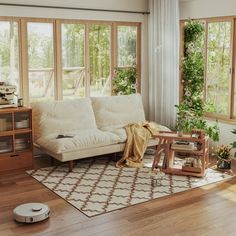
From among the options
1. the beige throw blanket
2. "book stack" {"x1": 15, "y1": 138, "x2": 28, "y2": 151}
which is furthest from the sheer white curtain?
"book stack" {"x1": 15, "y1": 138, "x2": 28, "y2": 151}

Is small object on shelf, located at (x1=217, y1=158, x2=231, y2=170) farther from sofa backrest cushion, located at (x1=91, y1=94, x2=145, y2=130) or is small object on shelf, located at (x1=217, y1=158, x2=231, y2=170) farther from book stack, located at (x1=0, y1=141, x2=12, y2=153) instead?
book stack, located at (x1=0, y1=141, x2=12, y2=153)

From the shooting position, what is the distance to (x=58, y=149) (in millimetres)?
5188

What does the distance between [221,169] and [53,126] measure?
88.9 inches

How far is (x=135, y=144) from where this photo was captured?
5715mm

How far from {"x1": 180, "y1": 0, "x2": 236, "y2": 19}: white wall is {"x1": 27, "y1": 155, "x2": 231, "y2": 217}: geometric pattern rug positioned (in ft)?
7.35

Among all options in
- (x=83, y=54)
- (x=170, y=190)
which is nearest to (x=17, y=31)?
(x=83, y=54)

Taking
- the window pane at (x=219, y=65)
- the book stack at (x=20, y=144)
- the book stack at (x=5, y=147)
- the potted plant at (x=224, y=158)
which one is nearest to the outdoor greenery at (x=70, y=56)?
the book stack at (x=20, y=144)

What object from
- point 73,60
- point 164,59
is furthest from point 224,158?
point 73,60

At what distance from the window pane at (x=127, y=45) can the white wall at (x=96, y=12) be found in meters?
0.15

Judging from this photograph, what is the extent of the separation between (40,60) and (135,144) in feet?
5.89

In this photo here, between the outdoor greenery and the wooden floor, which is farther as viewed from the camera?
the outdoor greenery

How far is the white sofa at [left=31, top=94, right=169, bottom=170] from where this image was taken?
17.5 ft

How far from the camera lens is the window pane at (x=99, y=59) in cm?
648

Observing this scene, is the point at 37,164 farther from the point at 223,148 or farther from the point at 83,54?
the point at 223,148
